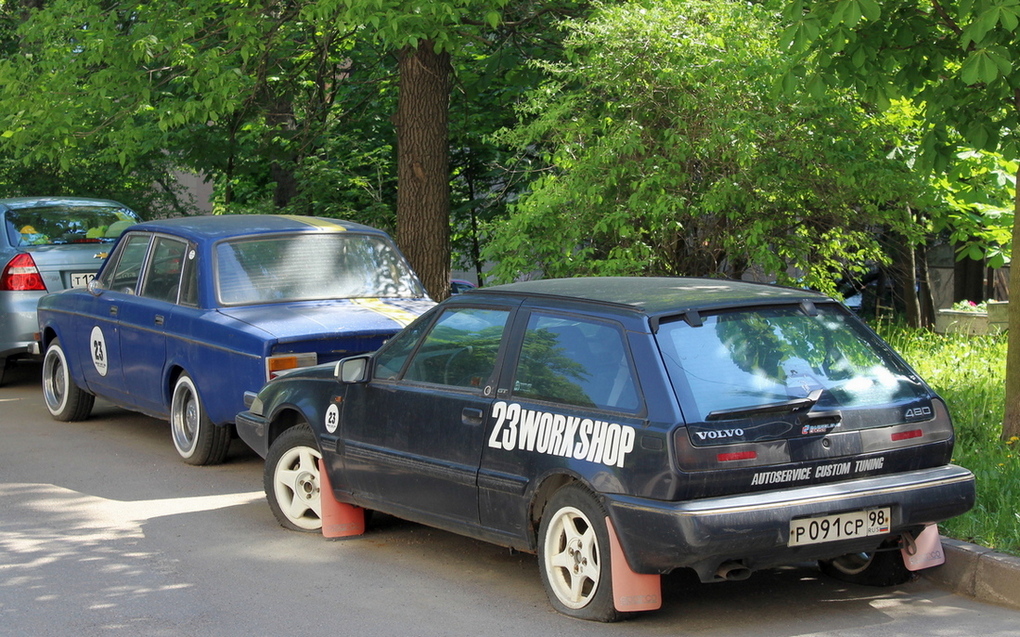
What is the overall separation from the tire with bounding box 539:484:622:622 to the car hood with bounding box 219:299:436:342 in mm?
3224

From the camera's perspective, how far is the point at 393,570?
662 cm

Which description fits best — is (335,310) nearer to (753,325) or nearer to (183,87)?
(753,325)

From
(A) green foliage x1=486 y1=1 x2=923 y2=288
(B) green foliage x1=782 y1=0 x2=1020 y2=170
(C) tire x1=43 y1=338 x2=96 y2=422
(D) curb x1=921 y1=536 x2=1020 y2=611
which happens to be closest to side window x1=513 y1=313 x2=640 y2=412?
(D) curb x1=921 y1=536 x2=1020 y2=611

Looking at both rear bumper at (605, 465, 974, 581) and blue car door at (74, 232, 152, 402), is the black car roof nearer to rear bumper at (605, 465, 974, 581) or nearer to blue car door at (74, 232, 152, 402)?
rear bumper at (605, 465, 974, 581)

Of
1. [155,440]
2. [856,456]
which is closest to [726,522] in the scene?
[856,456]

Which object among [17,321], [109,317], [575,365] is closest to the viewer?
[575,365]

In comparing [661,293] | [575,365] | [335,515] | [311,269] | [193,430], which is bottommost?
[335,515]

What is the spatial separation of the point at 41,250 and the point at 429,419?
785 cm

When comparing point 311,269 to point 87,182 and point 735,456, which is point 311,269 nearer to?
point 735,456

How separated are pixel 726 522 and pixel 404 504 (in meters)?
2.03

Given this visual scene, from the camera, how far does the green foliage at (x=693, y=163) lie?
10586 millimetres

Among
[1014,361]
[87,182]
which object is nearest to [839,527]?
[1014,361]

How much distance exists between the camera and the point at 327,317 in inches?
349

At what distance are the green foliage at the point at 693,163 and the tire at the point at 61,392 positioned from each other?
3.84 metres
